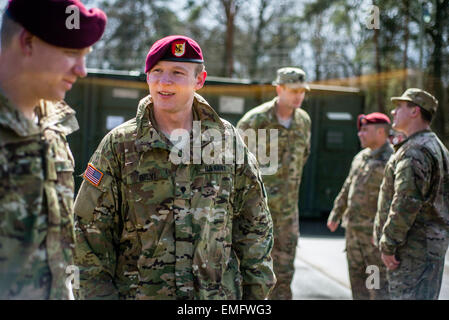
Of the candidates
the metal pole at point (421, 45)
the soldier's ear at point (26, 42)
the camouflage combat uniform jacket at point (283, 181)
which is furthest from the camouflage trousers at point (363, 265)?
the metal pole at point (421, 45)

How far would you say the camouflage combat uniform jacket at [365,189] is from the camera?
195 inches

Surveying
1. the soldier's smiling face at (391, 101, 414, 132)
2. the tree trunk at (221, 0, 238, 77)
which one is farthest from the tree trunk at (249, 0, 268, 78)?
the soldier's smiling face at (391, 101, 414, 132)

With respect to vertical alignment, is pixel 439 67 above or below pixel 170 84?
above

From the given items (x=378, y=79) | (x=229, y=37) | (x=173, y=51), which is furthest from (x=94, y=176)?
(x=229, y=37)

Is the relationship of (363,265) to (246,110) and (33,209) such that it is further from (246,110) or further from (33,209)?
(246,110)

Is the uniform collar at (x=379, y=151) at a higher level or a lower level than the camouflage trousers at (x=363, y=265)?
higher

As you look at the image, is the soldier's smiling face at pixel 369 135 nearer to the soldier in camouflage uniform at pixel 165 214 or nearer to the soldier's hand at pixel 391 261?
the soldier's hand at pixel 391 261

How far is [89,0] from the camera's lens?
1598 centimetres

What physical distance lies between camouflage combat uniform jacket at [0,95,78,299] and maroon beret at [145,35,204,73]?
77cm

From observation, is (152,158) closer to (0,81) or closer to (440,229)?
(0,81)

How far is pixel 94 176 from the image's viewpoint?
2.15 metres

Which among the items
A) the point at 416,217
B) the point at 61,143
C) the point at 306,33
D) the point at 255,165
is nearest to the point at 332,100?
the point at 416,217

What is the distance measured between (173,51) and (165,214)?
28.5 inches

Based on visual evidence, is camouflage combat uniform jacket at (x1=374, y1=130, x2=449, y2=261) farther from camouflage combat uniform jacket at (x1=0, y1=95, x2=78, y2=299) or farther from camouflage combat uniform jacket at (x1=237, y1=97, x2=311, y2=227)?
camouflage combat uniform jacket at (x1=0, y1=95, x2=78, y2=299)
